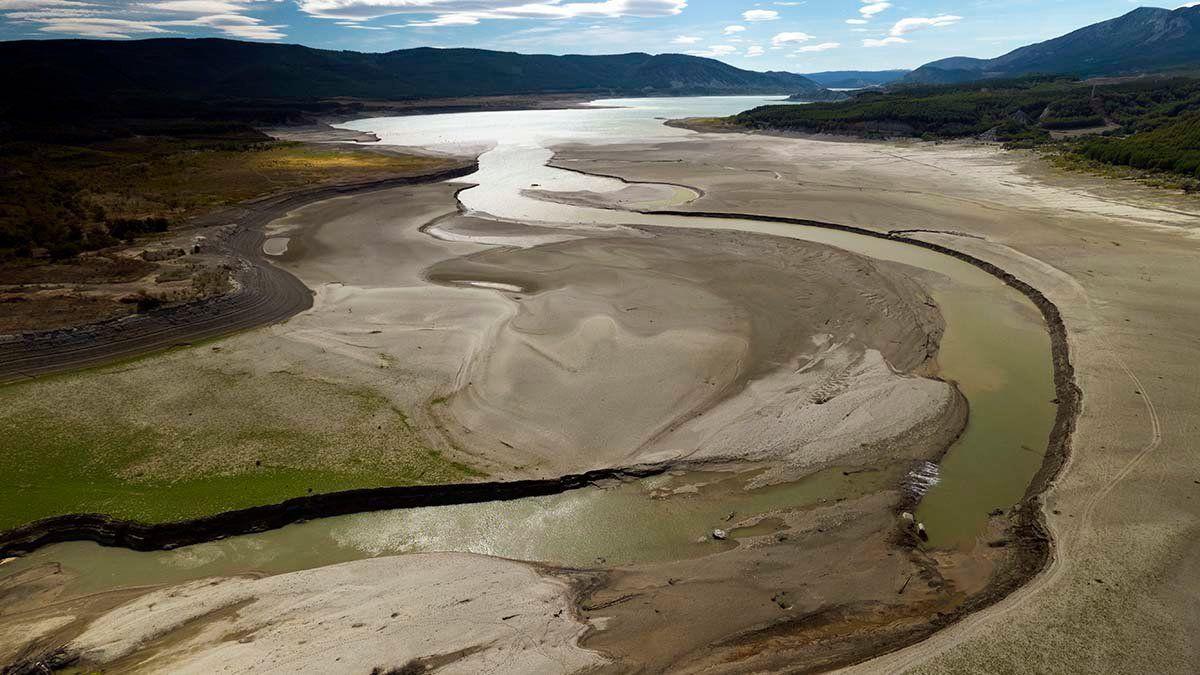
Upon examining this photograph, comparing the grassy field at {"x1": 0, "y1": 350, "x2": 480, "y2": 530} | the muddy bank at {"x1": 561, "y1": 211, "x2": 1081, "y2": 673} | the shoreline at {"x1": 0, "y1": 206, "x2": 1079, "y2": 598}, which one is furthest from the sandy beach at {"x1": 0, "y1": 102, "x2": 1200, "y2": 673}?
the shoreline at {"x1": 0, "y1": 206, "x2": 1079, "y2": 598}

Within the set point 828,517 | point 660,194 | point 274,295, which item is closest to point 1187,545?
point 828,517

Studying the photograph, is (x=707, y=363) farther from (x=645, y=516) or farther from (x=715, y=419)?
(x=645, y=516)

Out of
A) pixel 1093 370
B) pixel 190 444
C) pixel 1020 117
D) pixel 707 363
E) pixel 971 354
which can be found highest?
pixel 1020 117

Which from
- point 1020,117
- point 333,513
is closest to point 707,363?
point 333,513

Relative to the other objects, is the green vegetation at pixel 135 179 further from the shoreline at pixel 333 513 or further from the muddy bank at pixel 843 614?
the muddy bank at pixel 843 614

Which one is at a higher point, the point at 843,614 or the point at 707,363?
the point at 707,363

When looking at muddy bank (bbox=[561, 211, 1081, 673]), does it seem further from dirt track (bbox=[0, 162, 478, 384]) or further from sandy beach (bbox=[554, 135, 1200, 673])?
dirt track (bbox=[0, 162, 478, 384])

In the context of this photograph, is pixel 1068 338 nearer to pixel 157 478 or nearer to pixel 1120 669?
pixel 1120 669
